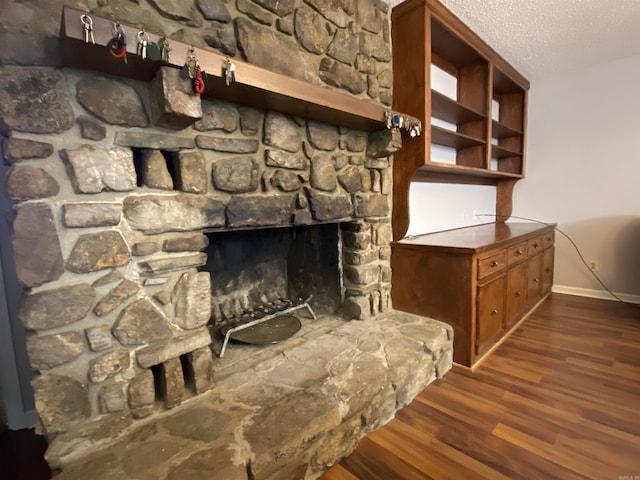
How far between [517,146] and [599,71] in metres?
0.93

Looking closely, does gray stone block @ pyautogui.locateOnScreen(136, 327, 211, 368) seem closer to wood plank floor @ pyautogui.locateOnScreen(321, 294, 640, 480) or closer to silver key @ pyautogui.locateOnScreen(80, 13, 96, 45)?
wood plank floor @ pyautogui.locateOnScreen(321, 294, 640, 480)

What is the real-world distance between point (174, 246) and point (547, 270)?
3.67m

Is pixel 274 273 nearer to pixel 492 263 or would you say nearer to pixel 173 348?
pixel 173 348

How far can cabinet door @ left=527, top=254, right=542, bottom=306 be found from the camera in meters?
2.80

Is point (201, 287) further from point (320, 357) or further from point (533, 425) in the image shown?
point (533, 425)

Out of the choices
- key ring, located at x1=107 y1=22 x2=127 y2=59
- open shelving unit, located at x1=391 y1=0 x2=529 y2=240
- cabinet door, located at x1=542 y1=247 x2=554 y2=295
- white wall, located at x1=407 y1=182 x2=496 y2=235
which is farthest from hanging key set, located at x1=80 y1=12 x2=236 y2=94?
cabinet door, located at x1=542 y1=247 x2=554 y2=295

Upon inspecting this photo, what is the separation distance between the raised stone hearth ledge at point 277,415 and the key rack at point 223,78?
1229 mm

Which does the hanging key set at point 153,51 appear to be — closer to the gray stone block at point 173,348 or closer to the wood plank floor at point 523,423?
the gray stone block at point 173,348

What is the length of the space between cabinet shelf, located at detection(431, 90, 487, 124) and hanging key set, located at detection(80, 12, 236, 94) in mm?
1622

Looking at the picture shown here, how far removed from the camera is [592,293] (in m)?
3.38

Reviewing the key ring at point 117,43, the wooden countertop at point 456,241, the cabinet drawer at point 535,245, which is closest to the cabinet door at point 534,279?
the cabinet drawer at point 535,245

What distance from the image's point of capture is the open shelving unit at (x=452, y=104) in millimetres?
2066

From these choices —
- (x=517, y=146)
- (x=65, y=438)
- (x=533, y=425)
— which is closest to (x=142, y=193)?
(x=65, y=438)

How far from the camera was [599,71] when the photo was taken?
10.3 ft
